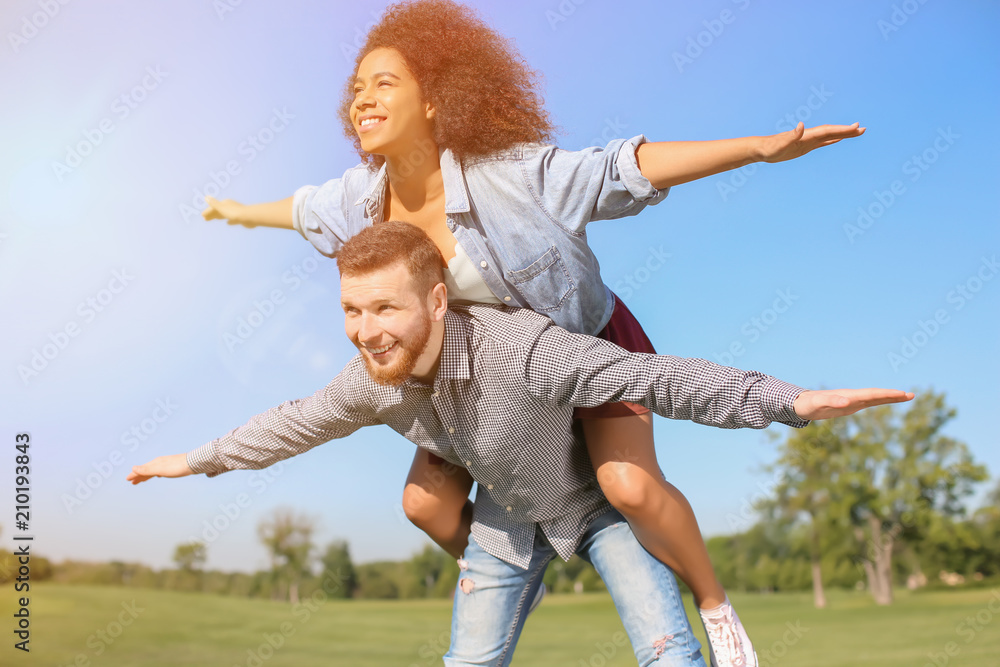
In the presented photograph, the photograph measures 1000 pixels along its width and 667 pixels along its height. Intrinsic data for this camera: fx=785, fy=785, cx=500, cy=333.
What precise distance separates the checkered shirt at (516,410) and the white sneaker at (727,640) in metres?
0.46

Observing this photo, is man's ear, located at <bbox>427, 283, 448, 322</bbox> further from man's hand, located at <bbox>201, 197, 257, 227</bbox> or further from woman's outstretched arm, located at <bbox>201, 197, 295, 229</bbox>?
man's hand, located at <bbox>201, 197, 257, 227</bbox>

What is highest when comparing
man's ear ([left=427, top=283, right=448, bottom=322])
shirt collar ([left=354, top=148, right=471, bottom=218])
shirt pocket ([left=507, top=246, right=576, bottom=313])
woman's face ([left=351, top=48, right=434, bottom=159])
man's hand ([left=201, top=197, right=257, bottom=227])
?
man's hand ([left=201, top=197, right=257, bottom=227])

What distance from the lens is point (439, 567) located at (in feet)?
51.9

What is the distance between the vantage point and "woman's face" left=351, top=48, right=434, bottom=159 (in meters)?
2.16

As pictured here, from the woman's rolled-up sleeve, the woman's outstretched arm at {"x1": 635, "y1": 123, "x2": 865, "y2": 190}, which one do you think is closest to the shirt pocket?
the woman's rolled-up sleeve

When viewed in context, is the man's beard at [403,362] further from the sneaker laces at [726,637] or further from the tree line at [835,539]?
the tree line at [835,539]

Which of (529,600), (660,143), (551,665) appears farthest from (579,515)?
(551,665)

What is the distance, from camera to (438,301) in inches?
79.7

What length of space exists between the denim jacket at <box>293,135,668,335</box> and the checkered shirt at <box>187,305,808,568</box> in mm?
106

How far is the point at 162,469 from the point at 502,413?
1105mm

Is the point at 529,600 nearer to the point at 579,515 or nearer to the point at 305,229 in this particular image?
the point at 579,515

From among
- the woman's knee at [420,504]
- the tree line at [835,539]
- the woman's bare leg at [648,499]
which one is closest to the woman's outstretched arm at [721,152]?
the woman's bare leg at [648,499]

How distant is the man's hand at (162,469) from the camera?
7.79 feet

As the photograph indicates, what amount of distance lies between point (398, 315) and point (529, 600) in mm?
1234
